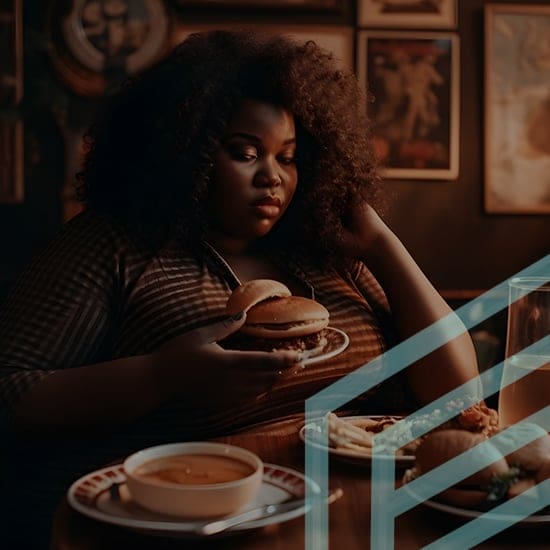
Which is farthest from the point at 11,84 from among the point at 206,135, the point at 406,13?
the point at 206,135

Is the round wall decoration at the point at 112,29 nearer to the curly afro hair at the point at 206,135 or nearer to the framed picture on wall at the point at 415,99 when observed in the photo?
the framed picture on wall at the point at 415,99

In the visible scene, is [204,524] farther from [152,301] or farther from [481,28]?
[481,28]

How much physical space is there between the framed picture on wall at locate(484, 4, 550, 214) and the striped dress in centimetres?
234

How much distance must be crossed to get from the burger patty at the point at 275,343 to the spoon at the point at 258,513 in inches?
18.1

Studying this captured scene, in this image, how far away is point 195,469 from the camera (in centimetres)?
91

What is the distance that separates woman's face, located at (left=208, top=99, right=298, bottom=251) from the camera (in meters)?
1.53

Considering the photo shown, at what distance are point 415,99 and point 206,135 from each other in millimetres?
2286

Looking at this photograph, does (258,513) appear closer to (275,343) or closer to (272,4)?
(275,343)

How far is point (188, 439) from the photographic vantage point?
142cm

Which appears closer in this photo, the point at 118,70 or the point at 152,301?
the point at 152,301

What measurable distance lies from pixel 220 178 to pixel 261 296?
0.88 ft

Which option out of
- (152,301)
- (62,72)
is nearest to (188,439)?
(152,301)

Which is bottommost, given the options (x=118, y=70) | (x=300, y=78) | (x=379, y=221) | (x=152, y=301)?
(x=152, y=301)

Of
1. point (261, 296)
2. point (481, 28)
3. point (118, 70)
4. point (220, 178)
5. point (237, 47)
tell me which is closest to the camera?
point (261, 296)
